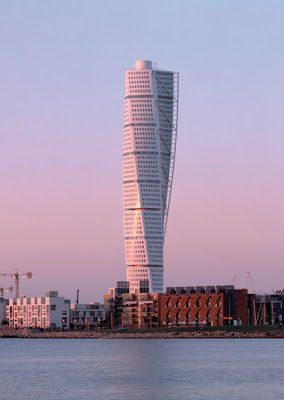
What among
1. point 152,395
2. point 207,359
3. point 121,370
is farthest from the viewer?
point 207,359

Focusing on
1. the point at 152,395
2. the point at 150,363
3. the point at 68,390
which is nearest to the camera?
the point at 152,395

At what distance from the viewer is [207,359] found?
147500 mm

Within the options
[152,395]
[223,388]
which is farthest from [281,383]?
[152,395]

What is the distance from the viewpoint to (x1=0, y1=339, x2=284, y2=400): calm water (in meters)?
91.7

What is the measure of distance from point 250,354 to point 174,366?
33.3 metres

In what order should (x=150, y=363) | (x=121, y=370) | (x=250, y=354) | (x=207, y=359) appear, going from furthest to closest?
(x=250, y=354), (x=207, y=359), (x=150, y=363), (x=121, y=370)

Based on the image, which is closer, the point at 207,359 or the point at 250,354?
the point at 207,359

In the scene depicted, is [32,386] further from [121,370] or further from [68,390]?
[121,370]

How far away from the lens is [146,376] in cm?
11112

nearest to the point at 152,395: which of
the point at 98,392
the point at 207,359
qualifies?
the point at 98,392

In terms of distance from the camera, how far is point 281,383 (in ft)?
329

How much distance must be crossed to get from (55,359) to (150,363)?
23.3 meters

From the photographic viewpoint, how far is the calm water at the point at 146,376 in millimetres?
91688

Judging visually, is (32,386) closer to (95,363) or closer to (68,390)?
(68,390)
